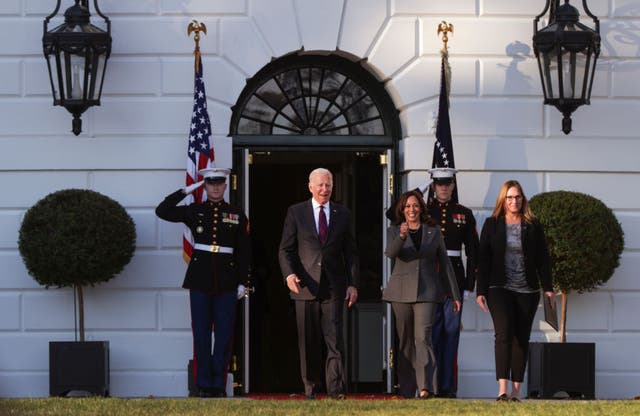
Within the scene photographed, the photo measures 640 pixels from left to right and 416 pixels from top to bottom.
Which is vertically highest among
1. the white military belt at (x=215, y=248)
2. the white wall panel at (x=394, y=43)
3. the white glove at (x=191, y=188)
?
the white wall panel at (x=394, y=43)

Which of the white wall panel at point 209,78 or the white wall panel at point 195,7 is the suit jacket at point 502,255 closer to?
the white wall panel at point 209,78

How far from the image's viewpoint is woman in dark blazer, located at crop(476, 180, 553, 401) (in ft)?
44.5

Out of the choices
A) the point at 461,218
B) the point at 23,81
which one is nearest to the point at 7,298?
the point at 23,81

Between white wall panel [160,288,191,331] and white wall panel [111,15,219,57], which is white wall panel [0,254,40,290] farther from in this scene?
white wall panel [111,15,219,57]

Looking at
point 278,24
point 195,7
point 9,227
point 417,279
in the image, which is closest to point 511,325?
point 417,279

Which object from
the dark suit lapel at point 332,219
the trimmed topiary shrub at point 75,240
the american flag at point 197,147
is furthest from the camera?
the american flag at point 197,147

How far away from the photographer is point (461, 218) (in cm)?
1453

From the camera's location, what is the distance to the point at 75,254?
14.4 metres

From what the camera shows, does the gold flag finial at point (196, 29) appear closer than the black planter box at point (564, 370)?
No

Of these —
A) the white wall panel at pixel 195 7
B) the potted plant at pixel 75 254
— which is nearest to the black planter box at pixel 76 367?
the potted plant at pixel 75 254

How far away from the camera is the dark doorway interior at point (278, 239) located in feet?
52.1

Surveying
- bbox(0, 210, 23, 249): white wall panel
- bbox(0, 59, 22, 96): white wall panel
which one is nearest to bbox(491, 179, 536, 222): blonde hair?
bbox(0, 210, 23, 249): white wall panel

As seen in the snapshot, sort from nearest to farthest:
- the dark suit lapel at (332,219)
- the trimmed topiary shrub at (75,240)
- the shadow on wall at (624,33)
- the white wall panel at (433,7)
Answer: the dark suit lapel at (332,219)
the trimmed topiary shrub at (75,240)
the white wall panel at (433,7)
the shadow on wall at (624,33)

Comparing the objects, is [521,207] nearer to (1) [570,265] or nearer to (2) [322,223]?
(1) [570,265]
